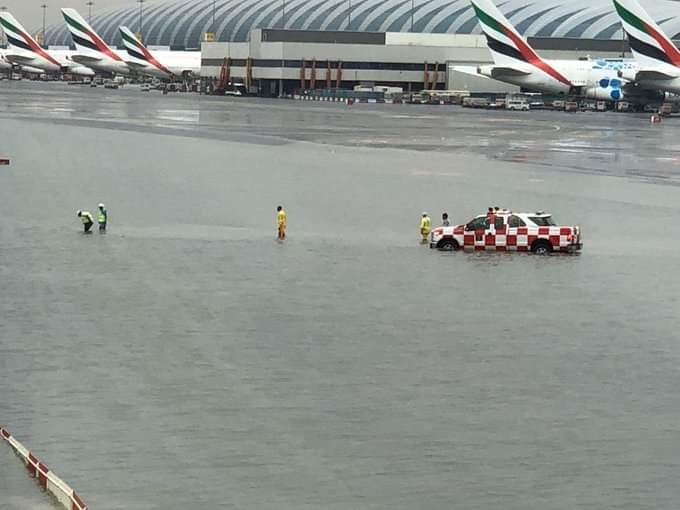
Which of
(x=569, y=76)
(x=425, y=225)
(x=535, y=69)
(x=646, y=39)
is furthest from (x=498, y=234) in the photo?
(x=569, y=76)

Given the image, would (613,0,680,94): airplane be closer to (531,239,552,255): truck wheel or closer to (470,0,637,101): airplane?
(470,0,637,101): airplane

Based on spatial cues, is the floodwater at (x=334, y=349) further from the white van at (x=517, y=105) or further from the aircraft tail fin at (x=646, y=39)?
the white van at (x=517, y=105)

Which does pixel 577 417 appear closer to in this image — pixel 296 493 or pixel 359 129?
pixel 296 493

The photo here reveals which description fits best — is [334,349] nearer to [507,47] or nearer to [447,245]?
[447,245]

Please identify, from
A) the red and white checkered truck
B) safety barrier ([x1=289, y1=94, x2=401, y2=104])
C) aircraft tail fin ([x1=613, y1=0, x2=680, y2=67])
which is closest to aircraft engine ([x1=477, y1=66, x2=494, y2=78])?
aircraft tail fin ([x1=613, y1=0, x2=680, y2=67])

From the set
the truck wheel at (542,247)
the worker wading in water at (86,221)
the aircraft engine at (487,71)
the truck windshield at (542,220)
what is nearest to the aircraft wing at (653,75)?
the aircraft engine at (487,71)

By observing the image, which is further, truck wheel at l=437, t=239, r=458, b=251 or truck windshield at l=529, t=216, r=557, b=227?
truck wheel at l=437, t=239, r=458, b=251
